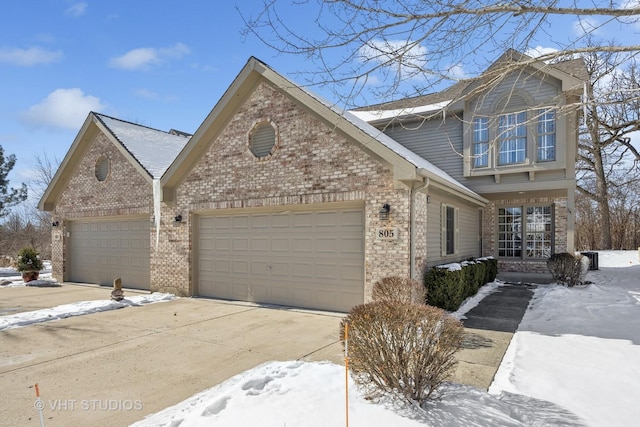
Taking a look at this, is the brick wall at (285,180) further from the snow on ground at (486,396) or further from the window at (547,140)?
the window at (547,140)

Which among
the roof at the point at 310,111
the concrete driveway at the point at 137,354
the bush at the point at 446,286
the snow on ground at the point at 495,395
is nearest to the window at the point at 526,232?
the roof at the point at 310,111

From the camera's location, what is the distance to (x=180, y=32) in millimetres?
9000

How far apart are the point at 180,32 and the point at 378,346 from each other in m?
8.69

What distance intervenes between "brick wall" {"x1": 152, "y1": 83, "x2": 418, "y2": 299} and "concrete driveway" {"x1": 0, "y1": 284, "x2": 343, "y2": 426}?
204 centimetres

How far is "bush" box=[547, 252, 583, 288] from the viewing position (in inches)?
455

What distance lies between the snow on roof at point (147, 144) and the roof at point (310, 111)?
1922mm

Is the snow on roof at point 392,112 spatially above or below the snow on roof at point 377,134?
above

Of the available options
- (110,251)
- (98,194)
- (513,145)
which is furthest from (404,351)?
(98,194)

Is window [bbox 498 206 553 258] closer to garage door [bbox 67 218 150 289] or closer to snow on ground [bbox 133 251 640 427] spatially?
snow on ground [bbox 133 251 640 427]

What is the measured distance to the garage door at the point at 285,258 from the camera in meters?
8.90

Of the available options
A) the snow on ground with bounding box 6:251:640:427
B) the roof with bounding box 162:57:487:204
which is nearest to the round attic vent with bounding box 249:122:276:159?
the roof with bounding box 162:57:487:204

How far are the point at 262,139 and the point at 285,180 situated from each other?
1.49 meters

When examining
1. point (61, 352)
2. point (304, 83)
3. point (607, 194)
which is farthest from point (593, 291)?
point (607, 194)

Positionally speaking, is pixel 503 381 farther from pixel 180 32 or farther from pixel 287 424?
pixel 180 32
